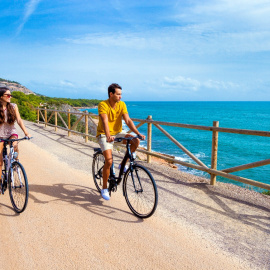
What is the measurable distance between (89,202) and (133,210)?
0.92 m

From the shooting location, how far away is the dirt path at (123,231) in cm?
305

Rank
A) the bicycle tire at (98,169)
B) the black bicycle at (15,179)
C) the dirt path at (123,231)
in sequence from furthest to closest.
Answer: the bicycle tire at (98,169)
the black bicycle at (15,179)
the dirt path at (123,231)

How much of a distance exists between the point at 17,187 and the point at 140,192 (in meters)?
1.97

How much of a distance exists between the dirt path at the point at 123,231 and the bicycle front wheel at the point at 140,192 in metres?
0.16

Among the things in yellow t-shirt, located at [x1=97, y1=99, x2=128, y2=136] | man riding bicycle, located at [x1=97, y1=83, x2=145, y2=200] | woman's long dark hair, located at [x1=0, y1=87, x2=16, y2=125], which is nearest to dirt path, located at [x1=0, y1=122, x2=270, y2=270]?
man riding bicycle, located at [x1=97, y1=83, x2=145, y2=200]

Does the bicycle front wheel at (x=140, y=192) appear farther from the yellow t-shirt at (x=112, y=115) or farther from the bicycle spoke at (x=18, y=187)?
the bicycle spoke at (x=18, y=187)

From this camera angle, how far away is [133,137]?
4.19 meters

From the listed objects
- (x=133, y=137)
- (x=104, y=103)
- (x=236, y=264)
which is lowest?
(x=236, y=264)

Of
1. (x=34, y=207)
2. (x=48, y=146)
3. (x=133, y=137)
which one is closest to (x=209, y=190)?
(x=133, y=137)

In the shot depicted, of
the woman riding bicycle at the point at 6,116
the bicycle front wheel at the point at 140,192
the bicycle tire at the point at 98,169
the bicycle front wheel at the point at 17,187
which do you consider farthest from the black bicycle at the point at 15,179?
the bicycle front wheel at the point at 140,192

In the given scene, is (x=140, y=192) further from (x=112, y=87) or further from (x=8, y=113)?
(x=8, y=113)

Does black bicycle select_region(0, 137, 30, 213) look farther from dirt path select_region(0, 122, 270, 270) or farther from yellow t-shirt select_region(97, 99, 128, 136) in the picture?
yellow t-shirt select_region(97, 99, 128, 136)

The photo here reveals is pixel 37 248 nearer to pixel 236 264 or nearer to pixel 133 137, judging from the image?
pixel 133 137

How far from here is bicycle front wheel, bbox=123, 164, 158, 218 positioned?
4.05 m
